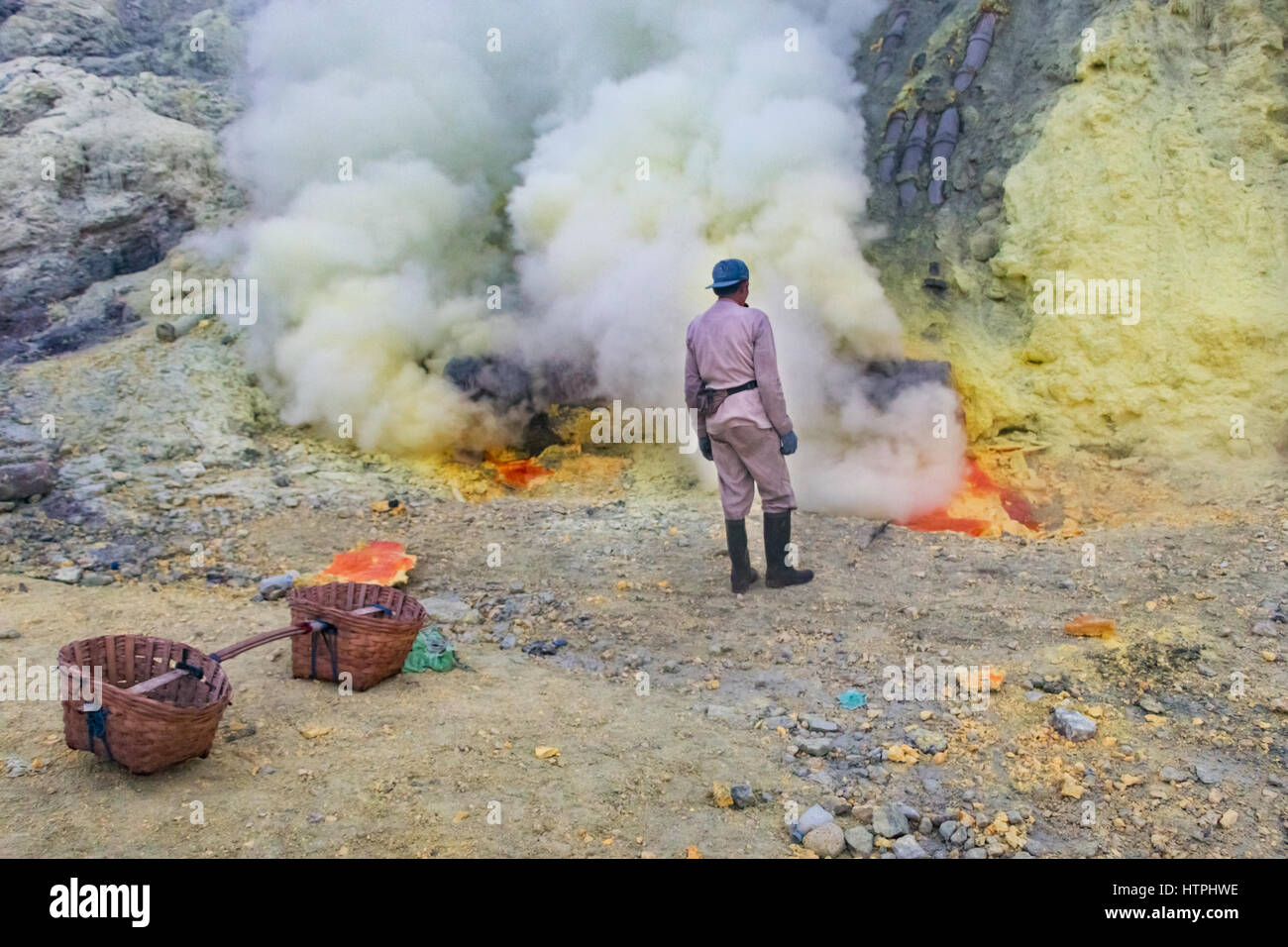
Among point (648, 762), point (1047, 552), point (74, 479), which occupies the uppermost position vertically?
point (74, 479)

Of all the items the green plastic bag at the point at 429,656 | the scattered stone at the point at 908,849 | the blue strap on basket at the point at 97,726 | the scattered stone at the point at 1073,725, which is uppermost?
the blue strap on basket at the point at 97,726

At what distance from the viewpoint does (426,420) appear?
7.45 metres

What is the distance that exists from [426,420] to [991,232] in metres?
5.07

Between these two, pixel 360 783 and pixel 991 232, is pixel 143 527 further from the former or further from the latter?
pixel 991 232

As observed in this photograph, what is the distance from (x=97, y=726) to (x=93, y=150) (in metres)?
8.53

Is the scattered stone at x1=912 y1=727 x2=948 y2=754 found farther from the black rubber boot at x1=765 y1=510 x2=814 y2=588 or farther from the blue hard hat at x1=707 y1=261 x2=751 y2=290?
the blue hard hat at x1=707 y1=261 x2=751 y2=290

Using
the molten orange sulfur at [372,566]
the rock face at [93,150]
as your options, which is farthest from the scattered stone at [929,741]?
the rock face at [93,150]

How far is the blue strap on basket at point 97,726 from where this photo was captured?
2757mm

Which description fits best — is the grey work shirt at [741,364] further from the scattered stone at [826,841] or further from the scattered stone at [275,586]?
the scattered stone at [275,586]

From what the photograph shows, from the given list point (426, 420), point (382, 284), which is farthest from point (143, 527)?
point (382, 284)

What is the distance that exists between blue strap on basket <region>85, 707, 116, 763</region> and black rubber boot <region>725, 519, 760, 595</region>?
3.21 metres

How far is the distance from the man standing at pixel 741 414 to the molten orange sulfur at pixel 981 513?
5.03ft

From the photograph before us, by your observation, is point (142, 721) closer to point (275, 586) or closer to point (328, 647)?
point (328, 647)

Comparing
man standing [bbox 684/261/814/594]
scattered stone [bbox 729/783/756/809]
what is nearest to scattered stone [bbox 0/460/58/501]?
man standing [bbox 684/261/814/594]
